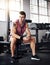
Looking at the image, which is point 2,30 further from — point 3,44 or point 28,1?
point 28,1

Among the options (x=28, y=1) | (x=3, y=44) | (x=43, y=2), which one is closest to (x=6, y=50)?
(x=3, y=44)

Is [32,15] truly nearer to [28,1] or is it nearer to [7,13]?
[28,1]

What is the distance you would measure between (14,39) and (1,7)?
155 cm

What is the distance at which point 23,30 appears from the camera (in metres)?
2.84

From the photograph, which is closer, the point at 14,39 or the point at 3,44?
the point at 14,39

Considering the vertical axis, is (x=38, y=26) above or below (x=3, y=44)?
above

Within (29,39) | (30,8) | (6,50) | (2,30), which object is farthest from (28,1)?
(29,39)

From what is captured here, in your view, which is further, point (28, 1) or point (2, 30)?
point (28, 1)

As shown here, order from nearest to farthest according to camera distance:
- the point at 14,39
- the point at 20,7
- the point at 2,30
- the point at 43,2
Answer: the point at 14,39 < the point at 2,30 < the point at 20,7 < the point at 43,2

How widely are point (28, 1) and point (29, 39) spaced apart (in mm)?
1742

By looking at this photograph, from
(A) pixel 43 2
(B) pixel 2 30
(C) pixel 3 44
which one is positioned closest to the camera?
→ (C) pixel 3 44

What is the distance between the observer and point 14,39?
2.71 m

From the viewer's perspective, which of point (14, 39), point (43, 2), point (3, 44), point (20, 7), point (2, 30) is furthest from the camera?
point (43, 2)

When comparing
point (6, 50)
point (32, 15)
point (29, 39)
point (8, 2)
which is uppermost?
point (8, 2)
